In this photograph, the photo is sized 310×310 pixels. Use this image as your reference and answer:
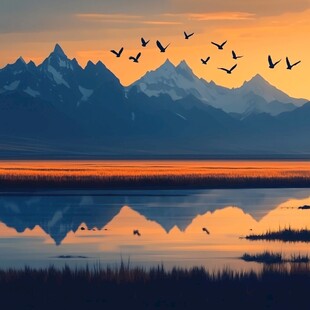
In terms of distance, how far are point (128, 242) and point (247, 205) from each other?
2173cm

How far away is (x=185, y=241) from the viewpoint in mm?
42031

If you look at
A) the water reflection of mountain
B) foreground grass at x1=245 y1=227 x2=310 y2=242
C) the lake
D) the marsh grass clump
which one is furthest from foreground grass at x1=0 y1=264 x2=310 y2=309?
the water reflection of mountain

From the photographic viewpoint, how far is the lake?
1438 inches

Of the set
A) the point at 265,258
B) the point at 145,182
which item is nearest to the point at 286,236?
the point at 265,258

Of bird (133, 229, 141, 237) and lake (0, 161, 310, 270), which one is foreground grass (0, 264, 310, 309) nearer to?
lake (0, 161, 310, 270)

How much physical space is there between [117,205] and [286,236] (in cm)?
2181

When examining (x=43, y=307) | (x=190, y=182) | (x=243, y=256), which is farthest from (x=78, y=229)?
(x=190, y=182)

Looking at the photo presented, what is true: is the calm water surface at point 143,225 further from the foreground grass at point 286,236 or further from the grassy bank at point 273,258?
the foreground grass at point 286,236

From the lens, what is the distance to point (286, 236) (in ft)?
140

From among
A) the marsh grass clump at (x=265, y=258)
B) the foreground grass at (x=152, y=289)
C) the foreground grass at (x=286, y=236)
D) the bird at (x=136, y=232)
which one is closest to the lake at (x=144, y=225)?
the bird at (x=136, y=232)

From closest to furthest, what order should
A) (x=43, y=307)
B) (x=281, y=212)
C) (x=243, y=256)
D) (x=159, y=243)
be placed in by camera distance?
(x=43, y=307) < (x=243, y=256) < (x=159, y=243) < (x=281, y=212)

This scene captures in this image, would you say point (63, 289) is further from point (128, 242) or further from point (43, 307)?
point (128, 242)

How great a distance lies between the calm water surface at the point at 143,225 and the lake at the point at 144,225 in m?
0.03

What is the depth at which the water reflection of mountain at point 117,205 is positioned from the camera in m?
51.1
